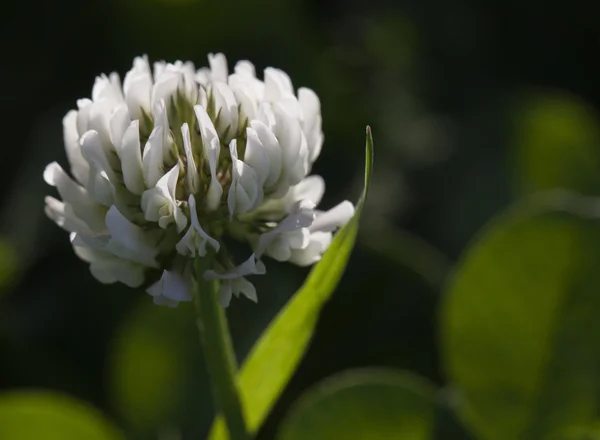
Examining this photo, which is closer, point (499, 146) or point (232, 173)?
point (232, 173)

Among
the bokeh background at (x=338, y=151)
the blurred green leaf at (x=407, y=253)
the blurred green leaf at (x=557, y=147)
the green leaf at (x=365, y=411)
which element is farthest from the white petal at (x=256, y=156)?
the blurred green leaf at (x=557, y=147)

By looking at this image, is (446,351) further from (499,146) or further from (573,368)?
(499,146)

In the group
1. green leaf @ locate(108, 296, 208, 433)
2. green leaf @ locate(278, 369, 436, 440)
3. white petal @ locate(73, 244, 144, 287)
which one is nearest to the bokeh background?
green leaf @ locate(108, 296, 208, 433)

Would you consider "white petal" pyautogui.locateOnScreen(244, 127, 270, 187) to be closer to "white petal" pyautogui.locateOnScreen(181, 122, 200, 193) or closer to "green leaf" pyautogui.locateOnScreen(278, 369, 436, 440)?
"white petal" pyautogui.locateOnScreen(181, 122, 200, 193)

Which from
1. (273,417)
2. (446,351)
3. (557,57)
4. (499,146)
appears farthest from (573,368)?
(557,57)

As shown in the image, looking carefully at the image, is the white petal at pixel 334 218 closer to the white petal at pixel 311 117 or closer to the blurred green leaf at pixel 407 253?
the white petal at pixel 311 117

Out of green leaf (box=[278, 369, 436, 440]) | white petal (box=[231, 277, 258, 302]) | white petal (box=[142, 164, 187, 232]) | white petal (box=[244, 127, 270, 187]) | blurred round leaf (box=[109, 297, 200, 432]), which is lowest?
blurred round leaf (box=[109, 297, 200, 432])

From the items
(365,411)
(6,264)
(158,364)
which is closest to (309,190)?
(365,411)
